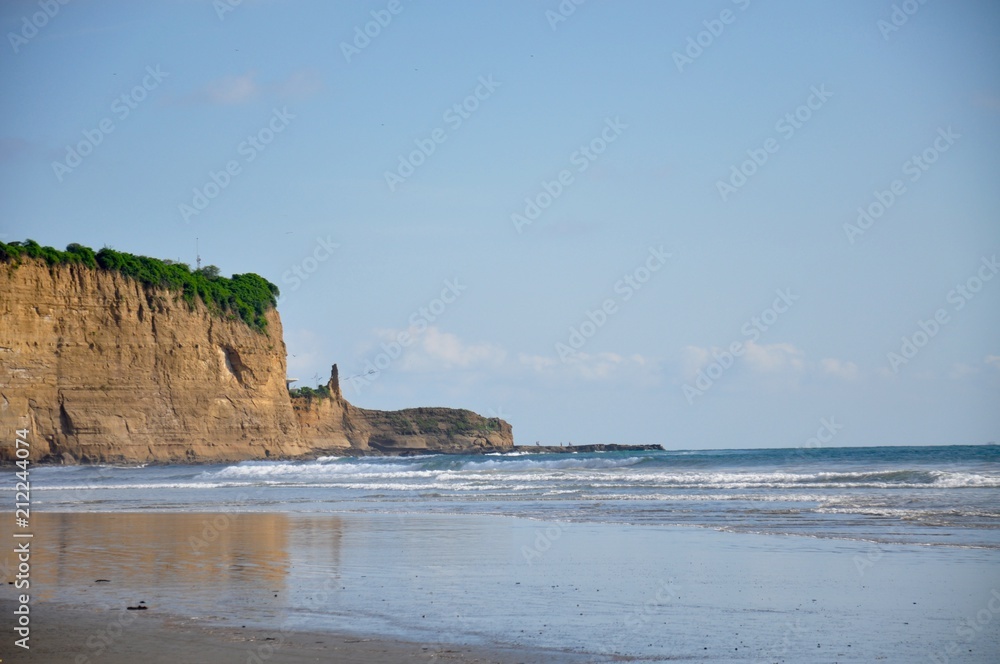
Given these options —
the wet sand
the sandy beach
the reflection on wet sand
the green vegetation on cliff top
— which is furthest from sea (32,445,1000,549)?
the green vegetation on cliff top

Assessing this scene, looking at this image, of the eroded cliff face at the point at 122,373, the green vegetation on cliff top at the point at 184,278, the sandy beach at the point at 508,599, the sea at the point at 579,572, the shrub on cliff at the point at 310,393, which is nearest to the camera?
the sandy beach at the point at 508,599

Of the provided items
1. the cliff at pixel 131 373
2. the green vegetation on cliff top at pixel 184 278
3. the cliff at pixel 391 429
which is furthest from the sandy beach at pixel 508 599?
the cliff at pixel 391 429

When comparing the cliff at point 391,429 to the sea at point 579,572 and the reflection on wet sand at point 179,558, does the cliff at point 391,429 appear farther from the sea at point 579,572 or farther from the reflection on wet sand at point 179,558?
the reflection on wet sand at point 179,558

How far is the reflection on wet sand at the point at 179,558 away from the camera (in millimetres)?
8938

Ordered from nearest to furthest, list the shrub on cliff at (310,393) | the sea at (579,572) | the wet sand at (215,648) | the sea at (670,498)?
the wet sand at (215,648)
the sea at (579,572)
the sea at (670,498)
the shrub on cliff at (310,393)

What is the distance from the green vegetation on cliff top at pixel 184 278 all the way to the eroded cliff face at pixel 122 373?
0.52 meters

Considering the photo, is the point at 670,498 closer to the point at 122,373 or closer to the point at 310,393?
the point at 122,373

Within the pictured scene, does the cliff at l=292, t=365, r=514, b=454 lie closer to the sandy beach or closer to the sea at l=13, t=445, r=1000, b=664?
the sea at l=13, t=445, r=1000, b=664

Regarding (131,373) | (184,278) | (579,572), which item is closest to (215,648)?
(579,572)

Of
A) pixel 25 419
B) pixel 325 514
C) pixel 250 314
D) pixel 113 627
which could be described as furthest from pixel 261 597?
pixel 250 314

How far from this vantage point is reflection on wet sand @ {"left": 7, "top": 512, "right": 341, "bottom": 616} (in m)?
8.94

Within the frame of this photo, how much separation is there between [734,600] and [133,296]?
158 feet
